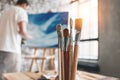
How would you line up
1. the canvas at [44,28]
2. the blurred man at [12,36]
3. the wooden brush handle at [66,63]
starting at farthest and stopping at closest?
the canvas at [44,28]
the blurred man at [12,36]
the wooden brush handle at [66,63]

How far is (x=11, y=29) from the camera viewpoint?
2689 millimetres

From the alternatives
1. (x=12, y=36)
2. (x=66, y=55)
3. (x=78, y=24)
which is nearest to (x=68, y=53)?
(x=66, y=55)

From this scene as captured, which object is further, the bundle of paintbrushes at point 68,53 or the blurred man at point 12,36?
the blurred man at point 12,36

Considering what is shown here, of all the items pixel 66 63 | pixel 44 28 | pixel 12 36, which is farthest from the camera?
pixel 44 28

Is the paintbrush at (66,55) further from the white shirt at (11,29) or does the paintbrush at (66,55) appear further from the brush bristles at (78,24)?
the white shirt at (11,29)

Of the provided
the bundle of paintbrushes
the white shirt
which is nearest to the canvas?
the white shirt

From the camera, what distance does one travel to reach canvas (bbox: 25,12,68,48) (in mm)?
3959

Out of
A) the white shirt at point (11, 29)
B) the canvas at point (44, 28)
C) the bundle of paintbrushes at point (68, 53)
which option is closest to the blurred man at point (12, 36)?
the white shirt at point (11, 29)

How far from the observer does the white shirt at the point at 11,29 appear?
8.61 ft

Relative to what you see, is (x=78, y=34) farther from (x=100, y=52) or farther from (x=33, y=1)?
(x=33, y=1)

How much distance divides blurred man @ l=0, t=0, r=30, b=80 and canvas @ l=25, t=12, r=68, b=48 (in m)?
1.28

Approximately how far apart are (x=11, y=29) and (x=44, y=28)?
144cm

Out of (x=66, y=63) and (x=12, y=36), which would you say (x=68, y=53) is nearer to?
(x=66, y=63)

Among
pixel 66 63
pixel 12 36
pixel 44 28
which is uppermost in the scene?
pixel 44 28
